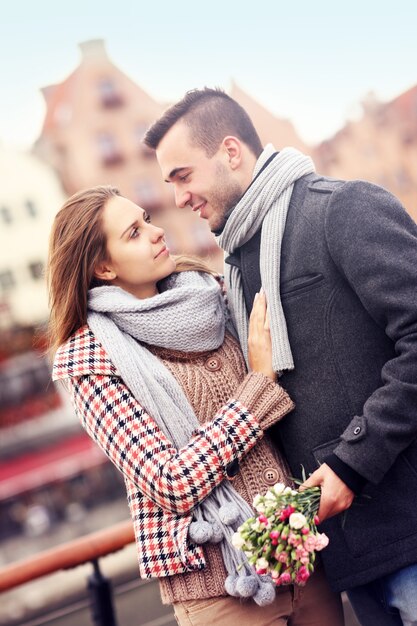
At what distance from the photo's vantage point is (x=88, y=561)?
94.9 inches

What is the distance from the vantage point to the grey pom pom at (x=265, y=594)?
164 centimetres

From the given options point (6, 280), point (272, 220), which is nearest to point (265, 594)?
point (272, 220)

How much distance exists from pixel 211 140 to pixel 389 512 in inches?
42.7

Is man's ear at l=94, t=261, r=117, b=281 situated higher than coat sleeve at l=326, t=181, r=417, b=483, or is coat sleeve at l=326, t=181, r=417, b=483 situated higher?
man's ear at l=94, t=261, r=117, b=281

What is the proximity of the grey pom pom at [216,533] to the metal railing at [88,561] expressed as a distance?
82 cm

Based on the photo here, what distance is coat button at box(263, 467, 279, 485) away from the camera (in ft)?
5.75

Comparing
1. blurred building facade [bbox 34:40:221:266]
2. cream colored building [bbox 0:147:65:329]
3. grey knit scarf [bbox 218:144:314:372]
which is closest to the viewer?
grey knit scarf [bbox 218:144:314:372]

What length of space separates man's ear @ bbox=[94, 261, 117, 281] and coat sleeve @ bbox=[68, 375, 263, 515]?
33 centimetres

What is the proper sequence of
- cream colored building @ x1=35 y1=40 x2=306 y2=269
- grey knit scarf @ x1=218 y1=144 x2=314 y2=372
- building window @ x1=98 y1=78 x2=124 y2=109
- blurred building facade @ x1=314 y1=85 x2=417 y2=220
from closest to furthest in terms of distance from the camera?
grey knit scarf @ x1=218 y1=144 x2=314 y2=372
cream colored building @ x1=35 y1=40 x2=306 y2=269
building window @ x1=98 y1=78 x2=124 y2=109
blurred building facade @ x1=314 y1=85 x2=417 y2=220

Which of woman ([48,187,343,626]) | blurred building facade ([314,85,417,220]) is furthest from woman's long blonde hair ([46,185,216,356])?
blurred building facade ([314,85,417,220])

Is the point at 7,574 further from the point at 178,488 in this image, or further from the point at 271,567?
the point at 271,567

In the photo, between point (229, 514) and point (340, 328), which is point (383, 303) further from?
point (229, 514)

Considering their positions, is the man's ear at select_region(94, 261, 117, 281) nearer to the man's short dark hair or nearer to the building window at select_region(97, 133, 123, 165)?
the man's short dark hair

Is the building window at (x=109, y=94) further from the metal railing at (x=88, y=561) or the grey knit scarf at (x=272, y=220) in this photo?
the grey knit scarf at (x=272, y=220)
